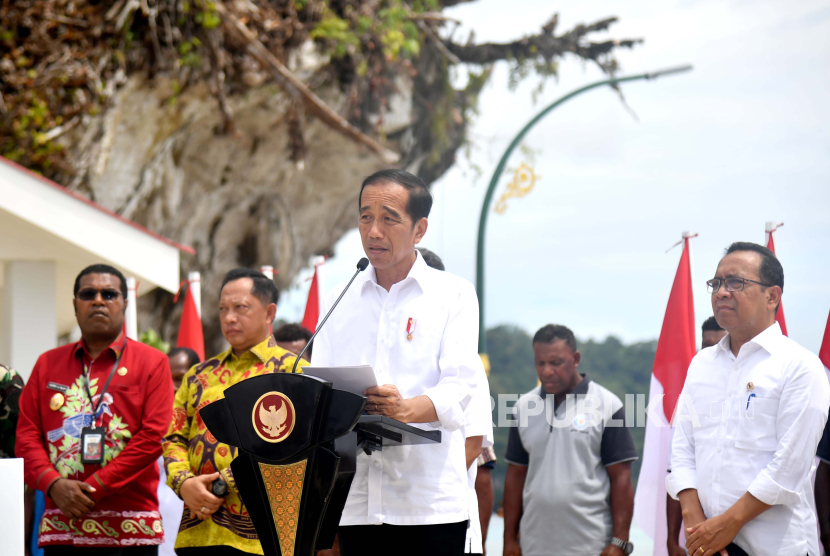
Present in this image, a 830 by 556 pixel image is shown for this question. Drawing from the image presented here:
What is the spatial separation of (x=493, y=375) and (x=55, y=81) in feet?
61.1

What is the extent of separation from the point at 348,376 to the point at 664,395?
11.3ft

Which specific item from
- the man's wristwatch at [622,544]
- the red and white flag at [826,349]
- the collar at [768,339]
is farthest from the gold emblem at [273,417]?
the red and white flag at [826,349]

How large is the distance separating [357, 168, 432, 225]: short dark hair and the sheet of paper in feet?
2.10

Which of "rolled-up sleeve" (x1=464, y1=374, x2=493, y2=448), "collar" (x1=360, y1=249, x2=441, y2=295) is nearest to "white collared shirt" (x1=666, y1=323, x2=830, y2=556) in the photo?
"rolled-up sleeve" (x1=464, y1=374, x2=493, y2=448)

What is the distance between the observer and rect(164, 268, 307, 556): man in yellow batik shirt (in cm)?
357

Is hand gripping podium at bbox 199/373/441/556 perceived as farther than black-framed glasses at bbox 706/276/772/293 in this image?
No

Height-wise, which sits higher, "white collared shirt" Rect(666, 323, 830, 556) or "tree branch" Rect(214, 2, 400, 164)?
"tree branch" Rect(214, 2, 400, 164)

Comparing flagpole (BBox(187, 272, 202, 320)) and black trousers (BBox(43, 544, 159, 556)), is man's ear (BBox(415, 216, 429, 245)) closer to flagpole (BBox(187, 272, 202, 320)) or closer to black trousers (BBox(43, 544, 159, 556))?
black trousers (BBox(43, 544, 159, 556))

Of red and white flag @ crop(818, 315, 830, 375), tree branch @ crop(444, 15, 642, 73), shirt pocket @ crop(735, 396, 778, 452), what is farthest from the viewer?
tree branch @ crop(444, 15, 642, 73)

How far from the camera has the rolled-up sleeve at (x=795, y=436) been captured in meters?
3.31

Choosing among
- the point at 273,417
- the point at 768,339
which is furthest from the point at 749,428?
the point at 273,417

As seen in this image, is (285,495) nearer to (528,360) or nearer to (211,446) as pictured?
(211,446)

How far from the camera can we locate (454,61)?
53.8 feet

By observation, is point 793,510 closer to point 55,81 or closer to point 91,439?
point 91,439
